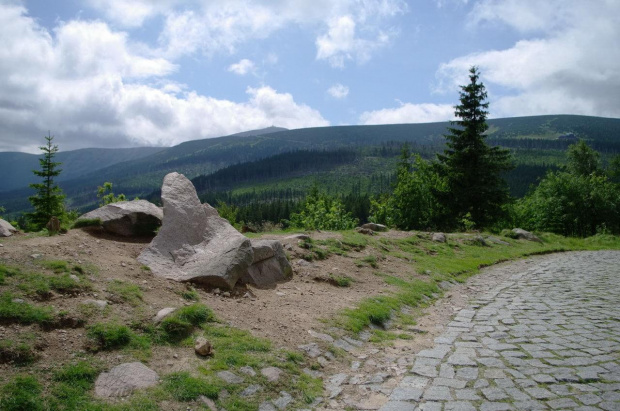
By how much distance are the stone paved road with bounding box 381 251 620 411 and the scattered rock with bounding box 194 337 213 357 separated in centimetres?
273

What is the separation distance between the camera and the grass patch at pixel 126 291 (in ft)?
22.4

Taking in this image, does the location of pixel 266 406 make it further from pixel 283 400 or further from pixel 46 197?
pixel 46 197

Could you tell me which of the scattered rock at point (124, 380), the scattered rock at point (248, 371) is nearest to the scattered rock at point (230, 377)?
the scattered rock at point (248, 371)

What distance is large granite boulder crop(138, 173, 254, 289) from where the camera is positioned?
29.2 feet

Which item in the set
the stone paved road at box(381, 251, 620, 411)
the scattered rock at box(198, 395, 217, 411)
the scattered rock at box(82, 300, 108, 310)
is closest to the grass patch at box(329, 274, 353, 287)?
the stone paved road at box(381, 251, 620, 411)

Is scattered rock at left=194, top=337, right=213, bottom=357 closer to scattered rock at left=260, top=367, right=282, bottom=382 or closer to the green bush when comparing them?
scattered rock at left=260, top=367, right=282, bottom=382

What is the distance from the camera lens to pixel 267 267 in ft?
34.6

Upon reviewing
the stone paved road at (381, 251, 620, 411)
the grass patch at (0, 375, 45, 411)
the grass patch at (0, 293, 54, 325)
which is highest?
the grass patch at (0, 293, 54, 325)

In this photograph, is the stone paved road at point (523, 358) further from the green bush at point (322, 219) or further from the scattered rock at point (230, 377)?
the green bush at point (322, 219)

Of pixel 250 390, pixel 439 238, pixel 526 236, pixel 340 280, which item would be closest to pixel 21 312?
pixel 250 390

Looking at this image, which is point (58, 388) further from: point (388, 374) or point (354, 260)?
point (354, 260)

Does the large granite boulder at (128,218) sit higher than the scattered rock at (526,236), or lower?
higher

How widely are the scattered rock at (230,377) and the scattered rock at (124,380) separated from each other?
2.83ft

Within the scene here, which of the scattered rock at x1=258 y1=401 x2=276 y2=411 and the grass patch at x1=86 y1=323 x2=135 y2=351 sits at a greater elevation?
the grass patch at x1=86 y1=323 x2=135 y2=351
